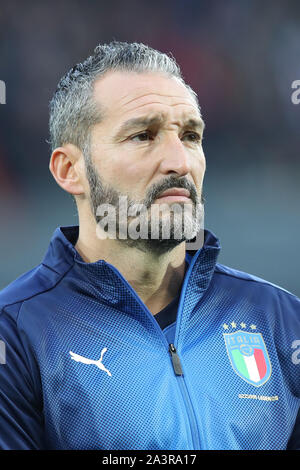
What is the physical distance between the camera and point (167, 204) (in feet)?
5.71

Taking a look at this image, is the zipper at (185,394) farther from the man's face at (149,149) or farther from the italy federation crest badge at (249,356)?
the man's face at (149,149)

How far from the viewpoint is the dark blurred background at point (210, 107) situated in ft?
17.9

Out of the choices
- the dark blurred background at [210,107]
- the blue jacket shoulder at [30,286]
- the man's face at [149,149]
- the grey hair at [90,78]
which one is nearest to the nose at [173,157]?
the man's face at [149,149]

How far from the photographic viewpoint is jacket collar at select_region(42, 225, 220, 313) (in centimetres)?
167

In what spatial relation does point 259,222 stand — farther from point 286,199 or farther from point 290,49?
point 290,49

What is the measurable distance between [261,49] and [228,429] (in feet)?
16.1

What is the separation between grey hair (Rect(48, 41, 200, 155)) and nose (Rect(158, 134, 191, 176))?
23cm

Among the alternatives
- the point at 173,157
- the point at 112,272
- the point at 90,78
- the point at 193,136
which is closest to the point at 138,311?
the point at 112,272

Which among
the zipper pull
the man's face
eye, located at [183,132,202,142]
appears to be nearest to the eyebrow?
the man's face

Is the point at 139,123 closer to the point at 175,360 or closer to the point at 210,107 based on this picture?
the point at 175,360

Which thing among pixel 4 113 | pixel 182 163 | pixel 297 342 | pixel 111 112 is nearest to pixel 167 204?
pixel 182 163

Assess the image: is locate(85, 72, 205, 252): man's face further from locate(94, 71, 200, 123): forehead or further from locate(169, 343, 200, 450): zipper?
locate(169, 343, 200, 450): zipper

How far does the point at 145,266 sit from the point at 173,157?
1.11 feet

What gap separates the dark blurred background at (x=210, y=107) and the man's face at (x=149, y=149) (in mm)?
3770
